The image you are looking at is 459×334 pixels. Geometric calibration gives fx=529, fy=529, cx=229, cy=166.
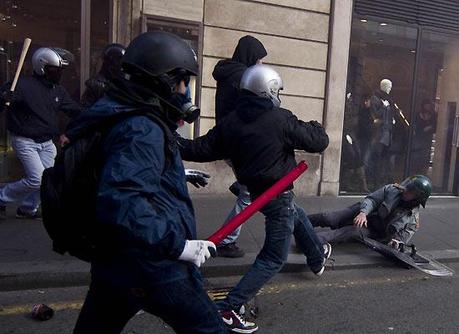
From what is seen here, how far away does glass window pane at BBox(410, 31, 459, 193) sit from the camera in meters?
9.06

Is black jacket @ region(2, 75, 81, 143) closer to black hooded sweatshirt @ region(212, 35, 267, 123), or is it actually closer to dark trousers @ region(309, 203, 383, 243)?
black hooded sweatshirt @ region(212, 35, 267, 123)

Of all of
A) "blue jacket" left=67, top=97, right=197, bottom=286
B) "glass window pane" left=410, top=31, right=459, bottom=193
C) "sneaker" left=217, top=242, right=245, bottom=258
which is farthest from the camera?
"glass window pane" left=410, top=31, right=459, bottom=193

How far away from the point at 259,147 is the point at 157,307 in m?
1.63

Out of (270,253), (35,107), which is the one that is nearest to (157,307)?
(270,253)

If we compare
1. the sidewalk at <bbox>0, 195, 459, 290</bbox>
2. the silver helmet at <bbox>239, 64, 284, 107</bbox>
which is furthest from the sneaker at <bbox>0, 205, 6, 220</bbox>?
the silver helmet at <bbox>239, 64, 284, 107</bbox>

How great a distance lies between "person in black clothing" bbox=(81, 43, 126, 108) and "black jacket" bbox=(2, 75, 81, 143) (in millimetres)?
Result: 540

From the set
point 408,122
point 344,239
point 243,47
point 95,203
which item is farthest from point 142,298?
point 408,122

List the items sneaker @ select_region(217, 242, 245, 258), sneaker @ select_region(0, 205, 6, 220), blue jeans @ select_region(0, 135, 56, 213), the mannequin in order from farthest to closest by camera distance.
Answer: the mannequin < sneaker @ select_region(0, 205, 6, 220) < blue jeans @ select_region(0, 135, 56, 213) < sneaker @ select_region(217, 242, 245, 258)

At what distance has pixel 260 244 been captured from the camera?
17.7 feet

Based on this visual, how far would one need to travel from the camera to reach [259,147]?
136 inches

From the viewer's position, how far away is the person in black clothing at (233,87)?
452cm

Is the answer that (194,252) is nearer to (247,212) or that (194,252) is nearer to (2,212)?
(247,212)

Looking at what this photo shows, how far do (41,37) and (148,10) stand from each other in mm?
1422

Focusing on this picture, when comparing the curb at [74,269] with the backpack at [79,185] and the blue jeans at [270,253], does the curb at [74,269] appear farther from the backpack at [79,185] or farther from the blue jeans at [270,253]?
the backpack at [79,185]
